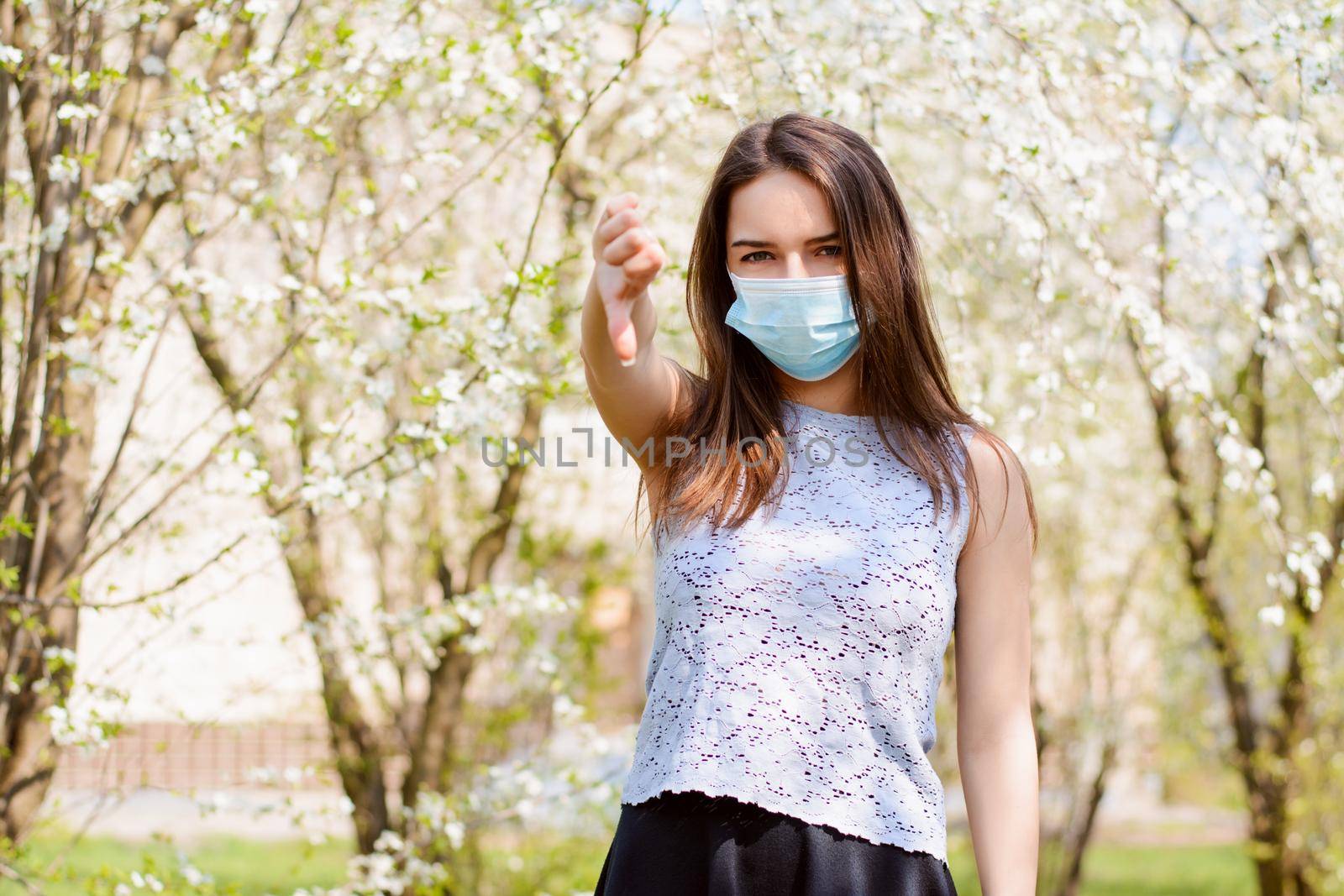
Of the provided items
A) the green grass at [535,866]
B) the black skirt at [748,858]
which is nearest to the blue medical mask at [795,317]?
the black skirt at [748,858]

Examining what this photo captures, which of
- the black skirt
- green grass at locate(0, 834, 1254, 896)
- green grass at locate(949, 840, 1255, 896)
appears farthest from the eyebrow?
green grass at locate(949, 840, 1255, 896)

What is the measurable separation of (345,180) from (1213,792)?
9.43 metres

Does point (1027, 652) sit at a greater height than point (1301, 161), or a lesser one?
lesser

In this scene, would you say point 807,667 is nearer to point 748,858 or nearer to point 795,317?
point 748,858

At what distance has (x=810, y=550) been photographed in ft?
5.21

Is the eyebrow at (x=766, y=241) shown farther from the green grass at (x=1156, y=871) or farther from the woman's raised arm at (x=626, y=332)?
the green grass at (x=1156, y=871)

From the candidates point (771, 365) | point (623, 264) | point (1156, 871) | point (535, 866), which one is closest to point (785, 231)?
point (771, 365)

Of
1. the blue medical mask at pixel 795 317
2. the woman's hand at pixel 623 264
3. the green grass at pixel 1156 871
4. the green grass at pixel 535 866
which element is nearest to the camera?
the woman's hand at pixel 623 264

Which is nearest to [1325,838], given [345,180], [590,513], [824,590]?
[590,513]

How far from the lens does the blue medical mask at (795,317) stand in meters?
1.66

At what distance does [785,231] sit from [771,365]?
196 millimetres

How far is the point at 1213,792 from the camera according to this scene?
36.7ft

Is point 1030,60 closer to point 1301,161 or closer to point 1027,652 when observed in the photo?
point 1301,161

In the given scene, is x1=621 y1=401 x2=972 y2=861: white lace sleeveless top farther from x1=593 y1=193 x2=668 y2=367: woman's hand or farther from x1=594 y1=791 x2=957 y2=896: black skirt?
x1=593 y1=193 x2=668 y2=367: woman's hand
